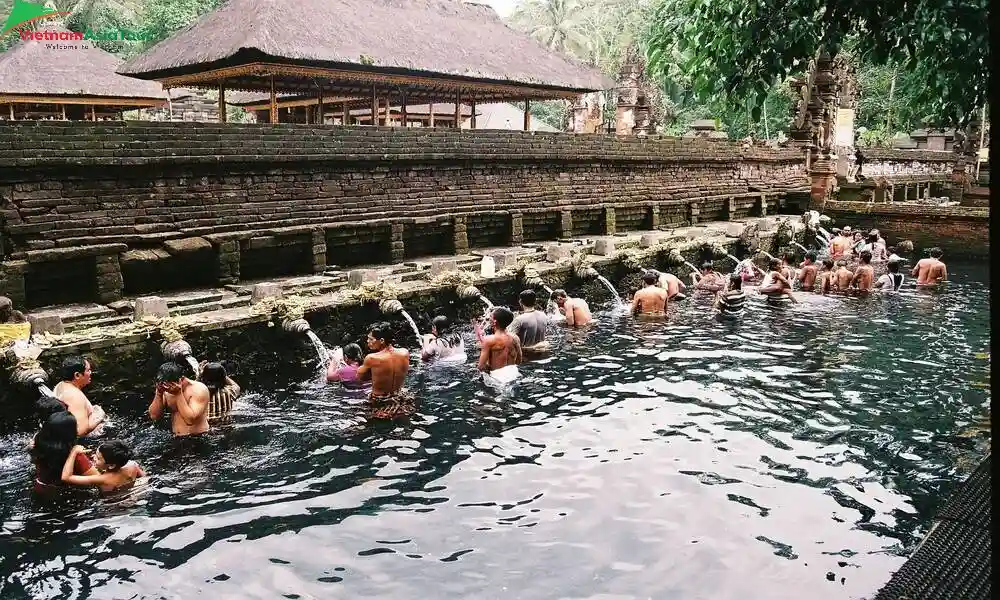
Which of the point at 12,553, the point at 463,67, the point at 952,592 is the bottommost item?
the point at 12,553

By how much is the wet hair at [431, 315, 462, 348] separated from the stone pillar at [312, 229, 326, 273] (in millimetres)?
2691

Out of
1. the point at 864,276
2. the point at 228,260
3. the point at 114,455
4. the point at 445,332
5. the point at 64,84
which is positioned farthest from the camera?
the point at 64,84

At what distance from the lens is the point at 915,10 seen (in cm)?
586

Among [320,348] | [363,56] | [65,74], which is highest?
[65,74]

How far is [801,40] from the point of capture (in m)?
5.72

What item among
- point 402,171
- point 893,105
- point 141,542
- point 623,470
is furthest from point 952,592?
point 893,105

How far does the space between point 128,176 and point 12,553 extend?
6.83 meters

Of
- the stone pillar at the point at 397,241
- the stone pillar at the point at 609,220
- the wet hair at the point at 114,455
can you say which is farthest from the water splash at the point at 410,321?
the stone pillar at the point at 609,220

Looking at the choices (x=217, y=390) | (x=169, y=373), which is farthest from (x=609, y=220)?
(x=169, y=373)

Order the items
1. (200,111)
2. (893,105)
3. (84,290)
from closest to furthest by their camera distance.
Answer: (84,290), (200,111), (893,105)

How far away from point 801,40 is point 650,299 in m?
8.45

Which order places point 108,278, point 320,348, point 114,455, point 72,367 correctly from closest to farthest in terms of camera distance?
1. point 114,455
2. point 72,367
3. point 320,348
4. point 108,278

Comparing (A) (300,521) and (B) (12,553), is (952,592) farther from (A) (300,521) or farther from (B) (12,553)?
(B) (12,553)

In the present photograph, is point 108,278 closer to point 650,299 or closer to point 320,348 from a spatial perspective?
point 320,348
